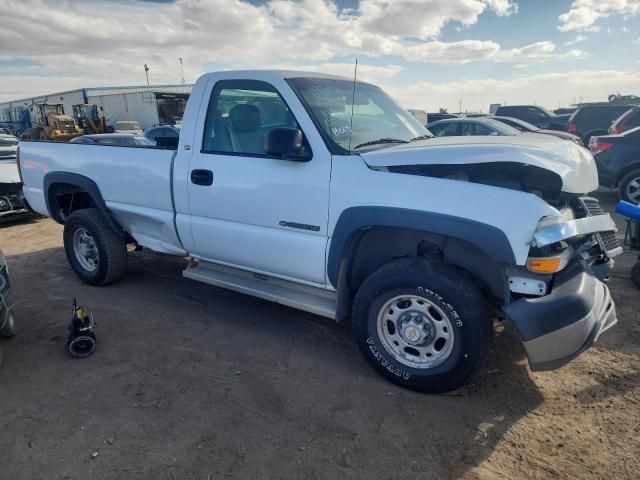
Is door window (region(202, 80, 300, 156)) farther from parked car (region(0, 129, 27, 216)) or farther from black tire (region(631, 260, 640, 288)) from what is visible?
parked car (region(0, 129, 27, 216))

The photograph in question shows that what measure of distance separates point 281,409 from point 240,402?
11.1 inches

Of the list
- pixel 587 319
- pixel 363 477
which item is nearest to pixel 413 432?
pixel 363 477

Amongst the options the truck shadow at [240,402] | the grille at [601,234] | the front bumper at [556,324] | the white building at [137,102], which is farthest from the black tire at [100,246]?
the white building at [137,102]

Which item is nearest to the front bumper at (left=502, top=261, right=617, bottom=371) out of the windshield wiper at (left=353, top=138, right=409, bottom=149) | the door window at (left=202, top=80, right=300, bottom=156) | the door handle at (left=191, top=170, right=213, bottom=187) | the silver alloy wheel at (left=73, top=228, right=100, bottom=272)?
the windshield wiper at (left=353, top=138, right=409, bottom=149)

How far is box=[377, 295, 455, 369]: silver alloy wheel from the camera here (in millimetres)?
2830

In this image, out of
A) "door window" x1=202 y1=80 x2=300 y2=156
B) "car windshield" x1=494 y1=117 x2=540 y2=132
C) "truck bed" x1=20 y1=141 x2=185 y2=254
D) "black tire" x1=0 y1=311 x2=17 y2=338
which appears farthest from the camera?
"car windshield" x1=494 y1=117 x2=540 y2=132

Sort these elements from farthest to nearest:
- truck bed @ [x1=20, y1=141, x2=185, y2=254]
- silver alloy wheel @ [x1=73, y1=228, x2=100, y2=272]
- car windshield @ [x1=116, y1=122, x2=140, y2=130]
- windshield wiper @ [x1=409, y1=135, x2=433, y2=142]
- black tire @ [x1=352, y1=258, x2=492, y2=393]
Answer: car windshield @ [x1=116, y1=122, x2=140, y2=130], silver alloy wheel @ [x1=73, y1=228, x2=100, y2=272], truck bed @ [x1=20, y1=141, x2=185, y2=254], windshield wiper @ [x1=409, y1=135, x2=433, y2=142], black tire @ [x1=352, y1=258, x2=492, y2=393]

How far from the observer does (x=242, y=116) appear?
11.7 feet

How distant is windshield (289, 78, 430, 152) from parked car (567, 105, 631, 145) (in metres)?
11.3

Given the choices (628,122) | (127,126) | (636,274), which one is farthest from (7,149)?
(127,126)

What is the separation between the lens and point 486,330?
2.68 meters

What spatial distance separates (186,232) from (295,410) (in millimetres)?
1871

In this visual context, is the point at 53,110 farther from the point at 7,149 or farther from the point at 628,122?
the point at 628,122

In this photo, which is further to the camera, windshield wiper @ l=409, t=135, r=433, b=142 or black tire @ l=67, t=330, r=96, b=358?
windshield wiper @ l=409, t=135, r=433, b=142
